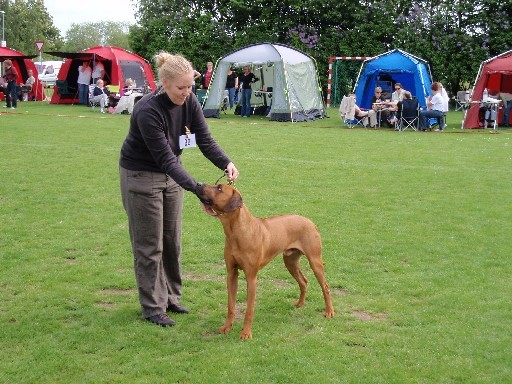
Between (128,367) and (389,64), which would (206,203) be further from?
(389,64)

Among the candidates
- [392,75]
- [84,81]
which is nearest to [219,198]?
[392,75]

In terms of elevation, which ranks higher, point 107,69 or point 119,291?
point 107,69

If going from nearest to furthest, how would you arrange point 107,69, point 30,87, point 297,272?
point 297,272
point 107,69
point 30,87

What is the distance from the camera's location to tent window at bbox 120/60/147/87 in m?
28.6

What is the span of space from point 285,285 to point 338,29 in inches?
1203

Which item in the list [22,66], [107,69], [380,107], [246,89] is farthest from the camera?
[22,66]

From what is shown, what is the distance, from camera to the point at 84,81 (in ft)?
94.5

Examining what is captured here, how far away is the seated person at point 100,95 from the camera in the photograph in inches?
999

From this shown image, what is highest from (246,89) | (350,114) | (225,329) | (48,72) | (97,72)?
(48,72)

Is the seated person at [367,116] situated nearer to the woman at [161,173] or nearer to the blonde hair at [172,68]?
the woman at [161,173]

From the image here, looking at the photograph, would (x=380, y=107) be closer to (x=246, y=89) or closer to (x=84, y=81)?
(x=246, y=89)

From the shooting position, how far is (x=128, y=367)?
4211 mm

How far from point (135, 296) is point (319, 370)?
2.07 m

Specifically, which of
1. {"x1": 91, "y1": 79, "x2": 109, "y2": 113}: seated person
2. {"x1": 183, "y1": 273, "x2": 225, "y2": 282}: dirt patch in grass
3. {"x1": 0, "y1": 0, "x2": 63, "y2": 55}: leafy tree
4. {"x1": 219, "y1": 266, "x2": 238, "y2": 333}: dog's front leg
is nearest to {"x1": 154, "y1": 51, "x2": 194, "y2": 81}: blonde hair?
{"x1": 219, "y1": 266, "x2": 238, "y2": 333}: dog's front leg
